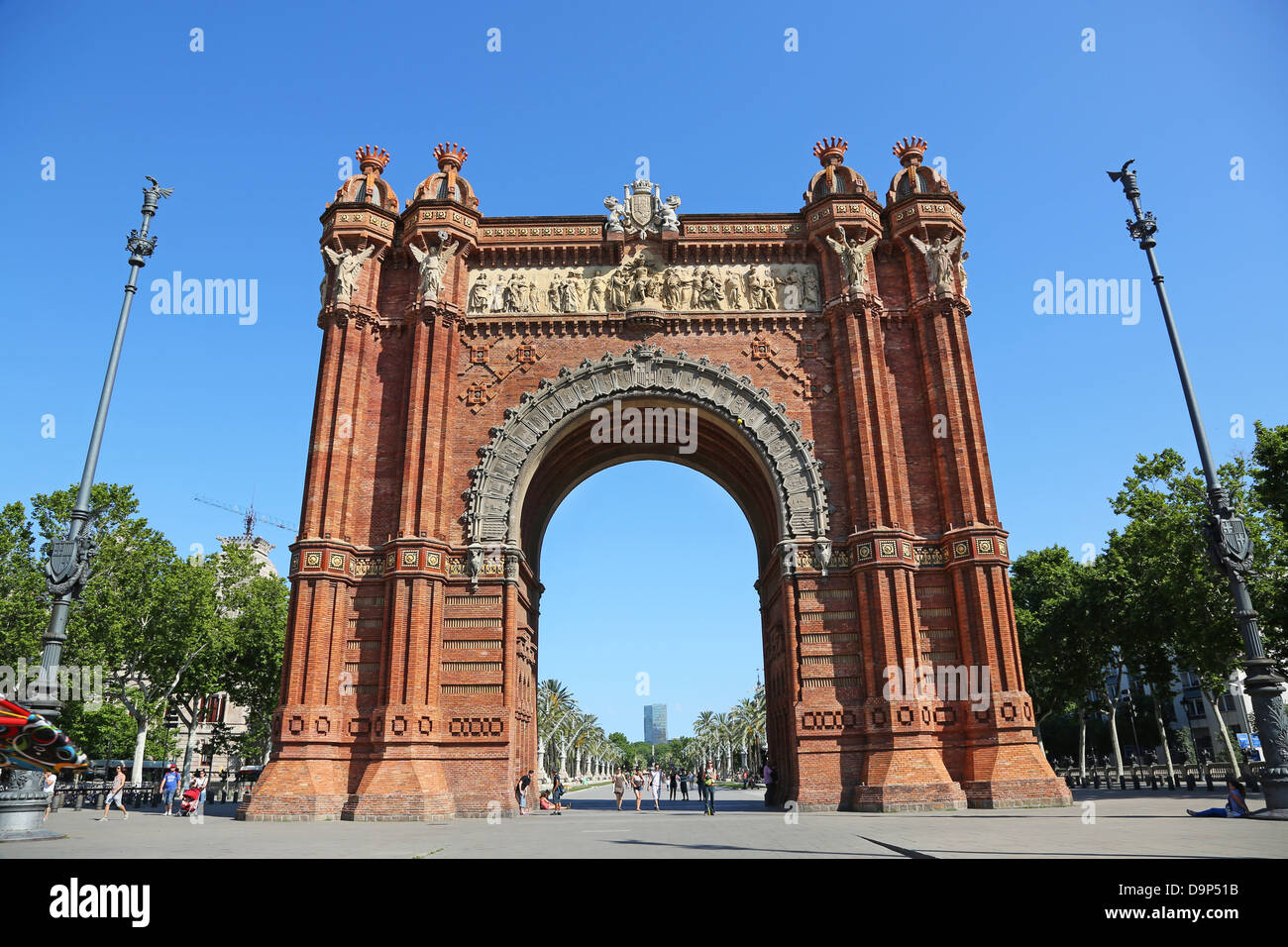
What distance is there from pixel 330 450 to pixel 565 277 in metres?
9.67

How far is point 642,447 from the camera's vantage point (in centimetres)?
2852

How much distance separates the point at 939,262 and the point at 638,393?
1072 centimetres

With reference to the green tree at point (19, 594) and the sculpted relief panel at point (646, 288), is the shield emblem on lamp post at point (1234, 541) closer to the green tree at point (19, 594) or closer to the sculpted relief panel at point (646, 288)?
the sculpted relief panel at point (646, 288)

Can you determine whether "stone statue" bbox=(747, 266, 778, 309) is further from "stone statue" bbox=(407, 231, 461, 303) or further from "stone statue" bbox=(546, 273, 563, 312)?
"stone statue" bbox=(407, 231, 461, 303)

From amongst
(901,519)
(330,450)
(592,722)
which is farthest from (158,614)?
(592,722)

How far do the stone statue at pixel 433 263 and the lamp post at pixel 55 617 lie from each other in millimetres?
10381

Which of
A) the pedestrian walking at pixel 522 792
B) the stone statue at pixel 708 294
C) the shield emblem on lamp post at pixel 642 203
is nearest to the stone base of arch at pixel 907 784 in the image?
the pedestrian walking at pixel 522 792

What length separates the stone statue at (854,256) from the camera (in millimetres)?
24592

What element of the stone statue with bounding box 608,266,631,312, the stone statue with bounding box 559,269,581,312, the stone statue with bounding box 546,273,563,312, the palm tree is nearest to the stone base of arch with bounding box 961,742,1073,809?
the stone statue with bounding box 608,266,631,312

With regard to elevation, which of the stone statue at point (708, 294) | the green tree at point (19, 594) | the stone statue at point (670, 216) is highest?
the stone statue at point (670, 216)

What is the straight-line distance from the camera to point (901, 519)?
74.3ft

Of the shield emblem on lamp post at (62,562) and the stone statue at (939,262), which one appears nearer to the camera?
the shield emblem on lamp post at (62,562)

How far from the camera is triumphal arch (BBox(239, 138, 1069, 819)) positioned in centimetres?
2086
